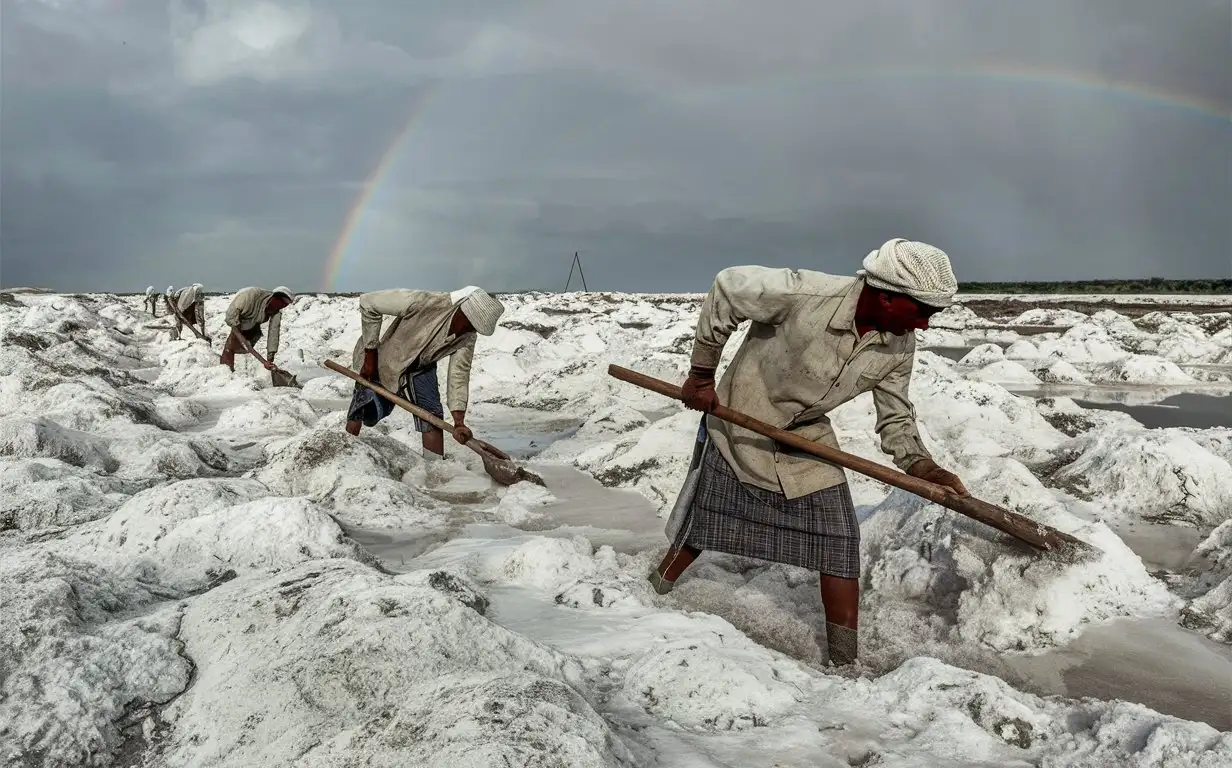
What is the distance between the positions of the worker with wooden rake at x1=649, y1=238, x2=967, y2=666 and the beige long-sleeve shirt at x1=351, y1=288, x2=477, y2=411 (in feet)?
7.48

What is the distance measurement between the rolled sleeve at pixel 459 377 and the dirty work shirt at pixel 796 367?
234 centimetres

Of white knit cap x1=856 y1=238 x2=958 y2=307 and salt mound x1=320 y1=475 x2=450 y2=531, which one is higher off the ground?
white knit cap x1=856 y1=238 x2=958 y2=307

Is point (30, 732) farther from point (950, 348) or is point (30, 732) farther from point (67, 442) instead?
point (950, 348)

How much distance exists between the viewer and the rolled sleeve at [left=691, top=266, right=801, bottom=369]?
7.16 feet

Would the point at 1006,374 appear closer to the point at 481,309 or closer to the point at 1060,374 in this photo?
the point at 1060,374

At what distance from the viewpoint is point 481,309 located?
416cm

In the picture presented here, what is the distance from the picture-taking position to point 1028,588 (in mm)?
2396

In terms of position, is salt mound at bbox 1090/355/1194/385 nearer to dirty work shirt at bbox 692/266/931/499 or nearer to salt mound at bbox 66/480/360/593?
dirty work shirt at bbox 692/266/931/499

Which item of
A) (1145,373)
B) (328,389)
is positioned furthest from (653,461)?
(1145,373)

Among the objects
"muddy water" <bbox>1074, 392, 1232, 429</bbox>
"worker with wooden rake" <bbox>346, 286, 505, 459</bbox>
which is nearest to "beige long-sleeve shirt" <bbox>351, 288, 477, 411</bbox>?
"worker with wooden rake" <bbox>346, 286, 505, 459</bbox>

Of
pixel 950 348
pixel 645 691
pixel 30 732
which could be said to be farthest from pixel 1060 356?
pixel 30 732

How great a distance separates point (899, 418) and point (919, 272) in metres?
0.61

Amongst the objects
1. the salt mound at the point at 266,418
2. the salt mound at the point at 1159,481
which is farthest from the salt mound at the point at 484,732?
the salt mound at the point at 266,418

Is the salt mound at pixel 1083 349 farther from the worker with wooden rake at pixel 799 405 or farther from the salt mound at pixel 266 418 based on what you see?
the worker with wooden rake at pixel 799 405
